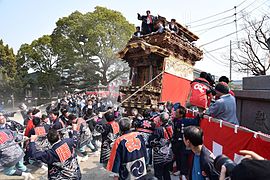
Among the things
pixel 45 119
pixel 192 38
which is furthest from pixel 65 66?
pixel 45 119

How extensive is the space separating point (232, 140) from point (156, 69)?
325 inches

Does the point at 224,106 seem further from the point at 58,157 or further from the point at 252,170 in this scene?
the point at 58,157

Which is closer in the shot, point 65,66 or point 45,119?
point 45,119

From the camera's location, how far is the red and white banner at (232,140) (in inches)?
109

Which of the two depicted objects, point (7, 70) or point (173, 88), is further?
point (7, 70)

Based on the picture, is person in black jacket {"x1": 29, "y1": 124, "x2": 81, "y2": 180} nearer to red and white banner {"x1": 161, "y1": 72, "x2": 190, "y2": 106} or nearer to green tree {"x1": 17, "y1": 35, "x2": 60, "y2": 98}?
red and white banner {"x1": 161, "y1": 72, "x2": 190, "y2": 106}

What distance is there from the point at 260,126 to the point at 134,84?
778 centimetres

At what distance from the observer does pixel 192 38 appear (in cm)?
1532

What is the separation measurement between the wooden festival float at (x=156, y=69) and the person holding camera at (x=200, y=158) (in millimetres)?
7541

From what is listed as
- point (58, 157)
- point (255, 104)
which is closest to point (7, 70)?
point (58, 157)

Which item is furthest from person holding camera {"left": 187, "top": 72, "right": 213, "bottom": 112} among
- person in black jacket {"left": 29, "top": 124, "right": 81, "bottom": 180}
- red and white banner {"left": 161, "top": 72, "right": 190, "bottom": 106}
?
red and white banner {"left": 161, "top": 72, "right": 190, "bottom": 106}

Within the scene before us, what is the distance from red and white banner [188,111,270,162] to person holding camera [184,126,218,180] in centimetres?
62

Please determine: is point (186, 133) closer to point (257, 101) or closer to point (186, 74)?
point (257, 101)

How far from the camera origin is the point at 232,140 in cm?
349
